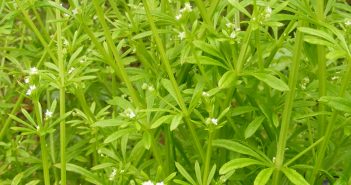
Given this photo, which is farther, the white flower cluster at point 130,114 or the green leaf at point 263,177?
the white flower cluster at point 130,114

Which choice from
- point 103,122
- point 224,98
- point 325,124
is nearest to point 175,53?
point 224,98

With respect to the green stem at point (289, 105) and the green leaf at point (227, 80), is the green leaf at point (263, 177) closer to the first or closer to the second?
the green stem at point (289, 105)

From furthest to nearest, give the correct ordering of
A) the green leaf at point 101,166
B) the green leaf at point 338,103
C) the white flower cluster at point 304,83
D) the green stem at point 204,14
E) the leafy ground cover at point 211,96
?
1. the white flower cluster at point 304,83
2. the green leaf at point 101,166
3. the green stem at point 204,14
4. the leafy ground cover at point 211,96
5. the green leaf at point 338,103

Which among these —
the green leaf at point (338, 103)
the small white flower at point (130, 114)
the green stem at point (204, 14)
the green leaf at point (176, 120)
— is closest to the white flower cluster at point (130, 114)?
the small white flower at point (130, 114)

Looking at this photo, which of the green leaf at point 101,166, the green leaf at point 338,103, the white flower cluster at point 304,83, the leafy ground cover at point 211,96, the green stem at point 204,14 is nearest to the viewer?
the green leaf at point 338,103

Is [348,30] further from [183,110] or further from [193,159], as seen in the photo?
[193,159]

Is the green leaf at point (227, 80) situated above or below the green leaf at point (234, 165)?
above
